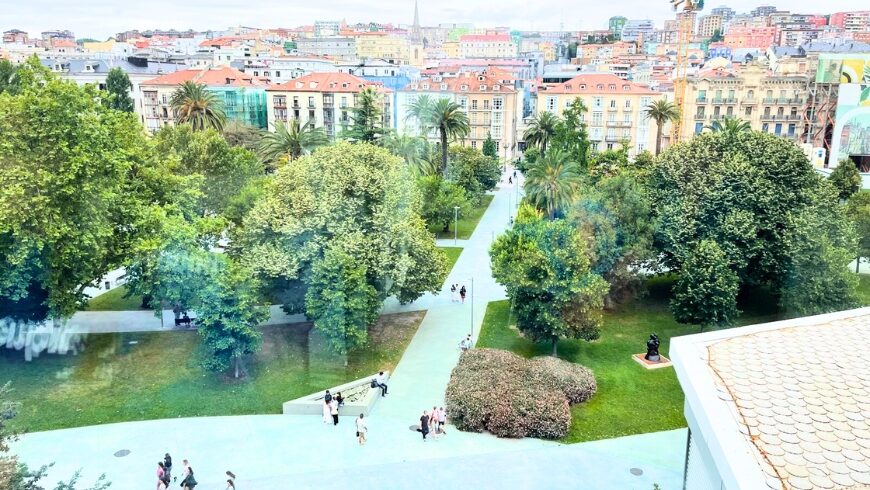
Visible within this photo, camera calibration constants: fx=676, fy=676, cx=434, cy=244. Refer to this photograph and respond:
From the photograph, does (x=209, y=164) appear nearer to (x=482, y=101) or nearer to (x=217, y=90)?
(x=217, y=90)

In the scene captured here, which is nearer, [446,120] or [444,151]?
[446,120]

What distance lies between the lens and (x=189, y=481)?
35.7ft

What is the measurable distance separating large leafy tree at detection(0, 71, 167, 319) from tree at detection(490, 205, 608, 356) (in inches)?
359

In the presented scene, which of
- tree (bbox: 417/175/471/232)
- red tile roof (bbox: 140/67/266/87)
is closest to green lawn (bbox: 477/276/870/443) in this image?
tree (bbox: 417/175/471/232)

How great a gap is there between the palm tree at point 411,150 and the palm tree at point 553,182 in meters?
5.22

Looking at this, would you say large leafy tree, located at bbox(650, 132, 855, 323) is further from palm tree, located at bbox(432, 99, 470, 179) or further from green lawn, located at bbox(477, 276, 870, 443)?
palm tree, located at bbox(432, 99, 470, 179)

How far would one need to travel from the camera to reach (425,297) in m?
20.9

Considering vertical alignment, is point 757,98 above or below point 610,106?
above

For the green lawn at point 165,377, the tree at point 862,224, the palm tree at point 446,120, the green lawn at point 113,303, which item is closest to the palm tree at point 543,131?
the palm tree at point 446,120

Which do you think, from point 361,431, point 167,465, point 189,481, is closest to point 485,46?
point 361,431

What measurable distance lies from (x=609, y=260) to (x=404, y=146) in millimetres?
11586

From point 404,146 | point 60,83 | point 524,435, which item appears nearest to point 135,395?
point 60,83

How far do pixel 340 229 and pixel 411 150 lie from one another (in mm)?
12179

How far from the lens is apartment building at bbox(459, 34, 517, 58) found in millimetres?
102250
